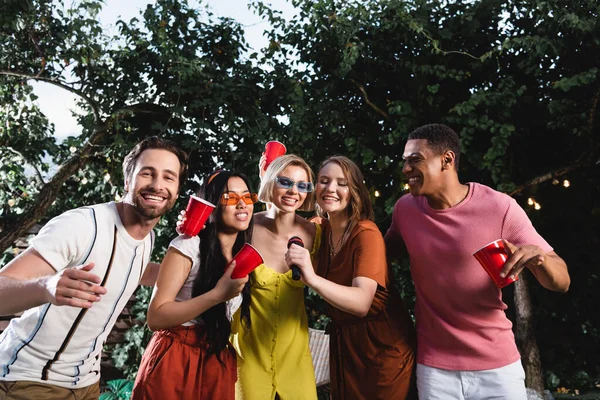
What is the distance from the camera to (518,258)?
215 centimetres

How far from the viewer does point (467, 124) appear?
5.46m

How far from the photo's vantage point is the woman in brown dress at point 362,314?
2443 millimetres

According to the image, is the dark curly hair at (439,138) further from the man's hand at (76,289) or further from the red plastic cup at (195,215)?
the man's hand at (76,289)

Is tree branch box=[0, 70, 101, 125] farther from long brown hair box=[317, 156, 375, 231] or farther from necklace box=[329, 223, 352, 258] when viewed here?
necklace box=[329, 223, 352, 258]

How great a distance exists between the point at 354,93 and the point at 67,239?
4524 millimetres

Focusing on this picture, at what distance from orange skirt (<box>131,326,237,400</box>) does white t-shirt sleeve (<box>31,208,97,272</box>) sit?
1.78ft

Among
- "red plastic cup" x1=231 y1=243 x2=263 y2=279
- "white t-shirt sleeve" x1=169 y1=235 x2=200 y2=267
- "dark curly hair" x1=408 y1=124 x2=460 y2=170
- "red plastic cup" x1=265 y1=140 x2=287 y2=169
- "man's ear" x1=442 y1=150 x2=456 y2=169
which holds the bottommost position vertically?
"red plastic cup" x1=231 y1=243 x2=263 y2=279

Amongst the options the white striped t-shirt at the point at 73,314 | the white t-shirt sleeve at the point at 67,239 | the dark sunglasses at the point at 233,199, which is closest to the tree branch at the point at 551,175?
the dark sunglasses at the point at 233,199

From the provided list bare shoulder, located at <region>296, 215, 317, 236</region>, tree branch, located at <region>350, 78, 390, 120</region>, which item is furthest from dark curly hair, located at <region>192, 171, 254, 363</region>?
tree branch, located at <region>350, 78, 390, 120</region>

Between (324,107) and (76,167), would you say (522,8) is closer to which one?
(324,107)

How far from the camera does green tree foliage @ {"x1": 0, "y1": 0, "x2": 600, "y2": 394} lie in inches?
220

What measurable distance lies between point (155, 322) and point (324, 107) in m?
4.00

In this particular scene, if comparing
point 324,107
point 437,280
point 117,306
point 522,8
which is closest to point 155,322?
point 117,306

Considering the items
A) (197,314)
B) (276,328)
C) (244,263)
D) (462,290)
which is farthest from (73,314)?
(462,290)
